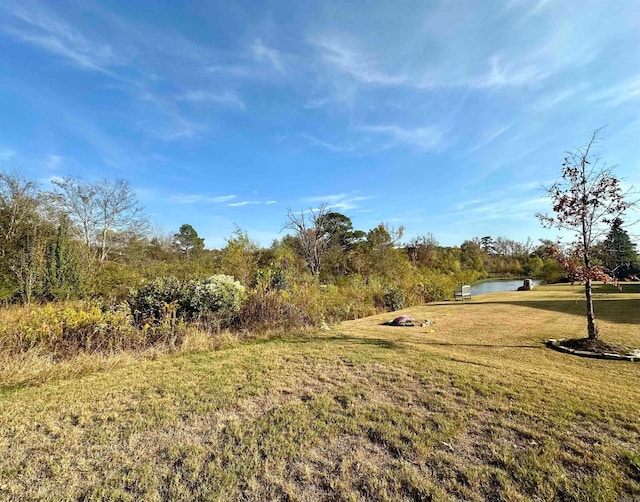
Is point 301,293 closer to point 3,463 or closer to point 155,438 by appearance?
point 155,438

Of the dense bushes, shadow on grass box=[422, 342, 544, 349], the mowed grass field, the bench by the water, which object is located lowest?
shadow on grass box=[422, 342, 544, 349]

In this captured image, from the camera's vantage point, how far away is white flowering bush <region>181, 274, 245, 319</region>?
6.22 m

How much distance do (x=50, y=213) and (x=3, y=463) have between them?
14.9 m

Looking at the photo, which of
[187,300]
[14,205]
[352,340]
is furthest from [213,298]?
[14,205]

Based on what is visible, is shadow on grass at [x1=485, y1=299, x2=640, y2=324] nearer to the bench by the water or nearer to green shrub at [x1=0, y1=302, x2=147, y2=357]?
the bench by the water

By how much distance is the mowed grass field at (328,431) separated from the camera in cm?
192

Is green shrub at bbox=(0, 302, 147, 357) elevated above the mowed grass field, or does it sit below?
above

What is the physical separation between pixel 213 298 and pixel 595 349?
23.7 feet

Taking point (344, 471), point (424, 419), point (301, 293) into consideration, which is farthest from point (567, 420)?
point (301, 293)

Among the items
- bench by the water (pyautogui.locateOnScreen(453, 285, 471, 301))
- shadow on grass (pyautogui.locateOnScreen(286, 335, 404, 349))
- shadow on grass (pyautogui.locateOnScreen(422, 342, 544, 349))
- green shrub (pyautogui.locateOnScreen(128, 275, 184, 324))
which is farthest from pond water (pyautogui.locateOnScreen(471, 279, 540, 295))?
green shrub (pyautogui.locateOnScreen(128, 275, 184, 324))

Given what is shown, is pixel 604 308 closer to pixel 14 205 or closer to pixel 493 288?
pixel 493 288

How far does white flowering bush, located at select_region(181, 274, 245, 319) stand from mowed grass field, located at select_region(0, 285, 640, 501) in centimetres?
160

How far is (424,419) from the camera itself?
2758mm

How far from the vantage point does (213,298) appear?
6.37 m
